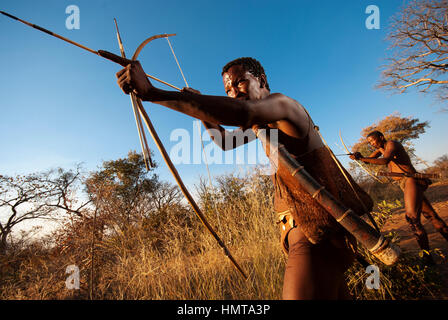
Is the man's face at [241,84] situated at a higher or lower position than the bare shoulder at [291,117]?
higher

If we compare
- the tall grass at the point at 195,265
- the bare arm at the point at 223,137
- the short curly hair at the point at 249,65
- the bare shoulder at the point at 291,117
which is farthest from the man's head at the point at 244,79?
the tall grass at the point at 195,265

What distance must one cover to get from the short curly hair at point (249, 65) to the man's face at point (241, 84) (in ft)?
0.12

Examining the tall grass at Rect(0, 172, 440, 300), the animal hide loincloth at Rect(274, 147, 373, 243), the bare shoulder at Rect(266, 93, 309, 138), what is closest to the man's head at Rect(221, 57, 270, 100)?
the bare shoulder at Rect(266, 93, 309, 138)

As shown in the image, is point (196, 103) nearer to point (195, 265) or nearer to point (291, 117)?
point (291, 117)

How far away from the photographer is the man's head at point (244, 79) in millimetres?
1273

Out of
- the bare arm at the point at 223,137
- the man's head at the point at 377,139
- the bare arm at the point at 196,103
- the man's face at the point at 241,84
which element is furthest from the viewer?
the man's head at the point at 377,139

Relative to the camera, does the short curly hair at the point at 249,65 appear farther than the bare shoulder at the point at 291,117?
Yes

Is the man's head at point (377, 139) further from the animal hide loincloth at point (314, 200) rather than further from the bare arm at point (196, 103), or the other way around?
the bare arm at point (196, 103)

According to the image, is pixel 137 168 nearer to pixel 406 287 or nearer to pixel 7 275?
pixel 7 275

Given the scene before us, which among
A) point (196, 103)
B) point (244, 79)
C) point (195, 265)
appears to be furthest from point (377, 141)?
point (196, 103)

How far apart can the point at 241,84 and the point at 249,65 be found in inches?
8.5

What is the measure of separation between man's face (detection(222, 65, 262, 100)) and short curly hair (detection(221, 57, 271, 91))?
38mm

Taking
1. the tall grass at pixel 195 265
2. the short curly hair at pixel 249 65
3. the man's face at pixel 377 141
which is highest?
the short curly hair at pixel 249 65

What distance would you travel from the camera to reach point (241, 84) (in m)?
1.28
